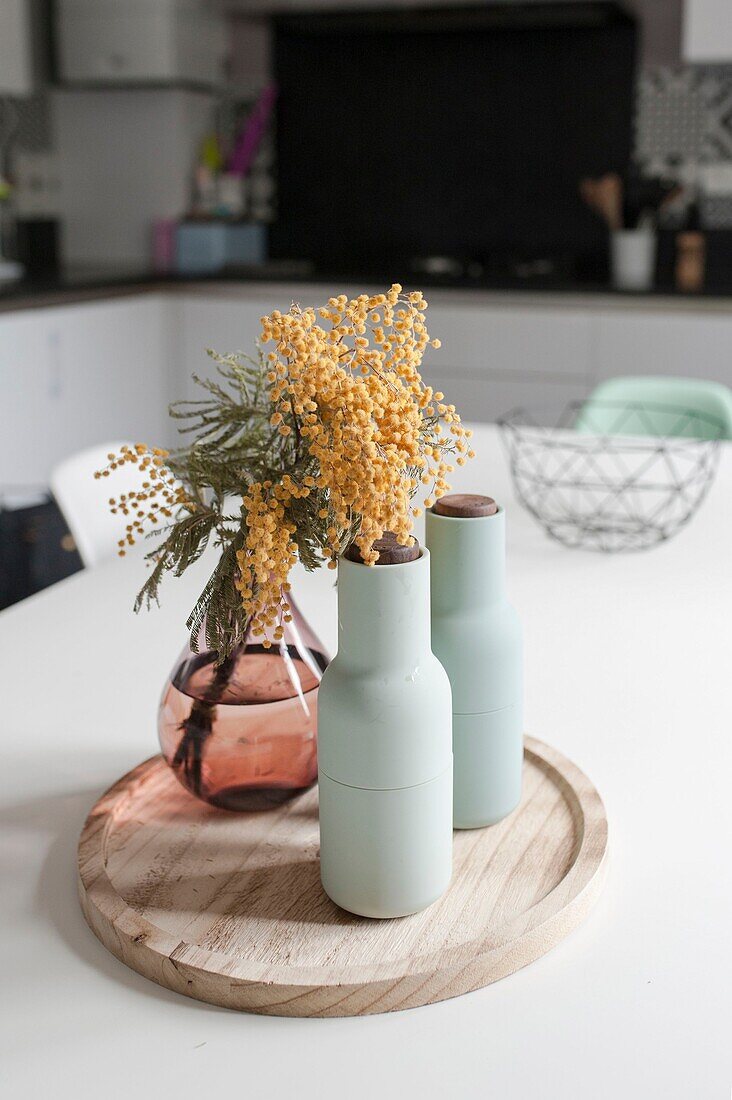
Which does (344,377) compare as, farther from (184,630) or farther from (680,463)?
(680,463)

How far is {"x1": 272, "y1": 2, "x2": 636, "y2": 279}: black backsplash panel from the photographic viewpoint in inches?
166

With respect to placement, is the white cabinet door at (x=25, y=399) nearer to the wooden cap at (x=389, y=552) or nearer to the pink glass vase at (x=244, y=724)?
the pink glass vase at (x=244, y=724)

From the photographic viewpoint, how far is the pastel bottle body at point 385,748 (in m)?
0.74

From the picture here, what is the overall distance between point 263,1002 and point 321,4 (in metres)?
4.06

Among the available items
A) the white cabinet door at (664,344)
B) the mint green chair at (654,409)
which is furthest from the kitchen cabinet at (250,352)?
the mint green chair at (654,409)

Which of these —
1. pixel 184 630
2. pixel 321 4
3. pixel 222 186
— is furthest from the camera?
pixel 222 186

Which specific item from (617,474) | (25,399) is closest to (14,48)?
(25,399)

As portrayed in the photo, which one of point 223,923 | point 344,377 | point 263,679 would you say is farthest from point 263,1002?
point 344,377

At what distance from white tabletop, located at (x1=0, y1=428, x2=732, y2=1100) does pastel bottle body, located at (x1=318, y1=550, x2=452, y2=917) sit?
0.09m

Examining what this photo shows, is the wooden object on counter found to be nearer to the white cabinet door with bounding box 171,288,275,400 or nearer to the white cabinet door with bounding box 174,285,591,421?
the white cabinet door with bounding box 174,285,591,421

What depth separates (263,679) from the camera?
2.90ft

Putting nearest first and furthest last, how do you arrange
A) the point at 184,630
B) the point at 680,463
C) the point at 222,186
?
the point at 184,630
the point at 680,463
the point at 222,186

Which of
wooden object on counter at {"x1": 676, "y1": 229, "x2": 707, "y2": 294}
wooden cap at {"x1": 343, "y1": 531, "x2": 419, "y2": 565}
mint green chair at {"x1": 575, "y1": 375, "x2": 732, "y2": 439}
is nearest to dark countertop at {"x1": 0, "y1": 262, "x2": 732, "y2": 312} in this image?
wooden object on counter at {"x1": 676, "y1": 229, "x2": 707, "y2": 294}

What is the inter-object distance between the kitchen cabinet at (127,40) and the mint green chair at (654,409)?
243 centimetres
